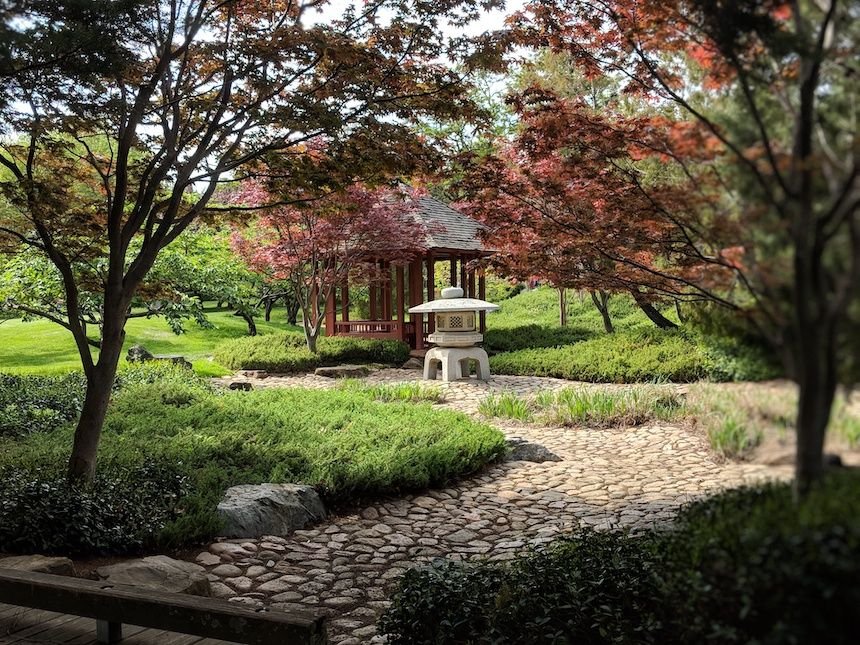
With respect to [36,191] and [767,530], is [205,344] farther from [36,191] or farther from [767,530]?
[767,530]

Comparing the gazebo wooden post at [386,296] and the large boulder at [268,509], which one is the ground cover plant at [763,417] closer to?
the large boulder at [268,509]

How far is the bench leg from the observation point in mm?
2959

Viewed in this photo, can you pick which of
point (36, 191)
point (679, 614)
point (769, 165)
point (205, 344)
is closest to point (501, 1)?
point (36, 191)

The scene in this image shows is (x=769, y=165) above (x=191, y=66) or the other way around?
the other way around

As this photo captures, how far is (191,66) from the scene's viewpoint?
16.5ft

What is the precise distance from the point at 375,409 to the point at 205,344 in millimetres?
12801

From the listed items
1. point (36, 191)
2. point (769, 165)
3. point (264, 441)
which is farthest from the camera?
point (264, 441)

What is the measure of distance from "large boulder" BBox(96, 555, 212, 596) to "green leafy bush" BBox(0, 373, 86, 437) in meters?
4.08

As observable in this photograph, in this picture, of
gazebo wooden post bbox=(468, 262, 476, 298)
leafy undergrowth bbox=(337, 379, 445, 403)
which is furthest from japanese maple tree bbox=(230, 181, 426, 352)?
leafy undergrowth bbox=(337, 379, 445, 403)

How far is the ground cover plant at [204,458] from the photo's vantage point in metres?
4.12

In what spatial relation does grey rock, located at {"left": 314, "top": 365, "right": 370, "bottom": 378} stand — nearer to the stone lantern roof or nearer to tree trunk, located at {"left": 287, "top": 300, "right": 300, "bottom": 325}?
the stone lantern roof

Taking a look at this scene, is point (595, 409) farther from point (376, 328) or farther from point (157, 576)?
point (376, 328)

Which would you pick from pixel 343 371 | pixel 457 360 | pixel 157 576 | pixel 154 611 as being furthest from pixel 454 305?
pixel 154 611

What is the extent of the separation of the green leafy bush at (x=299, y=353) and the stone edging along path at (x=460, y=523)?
7.95 meters
